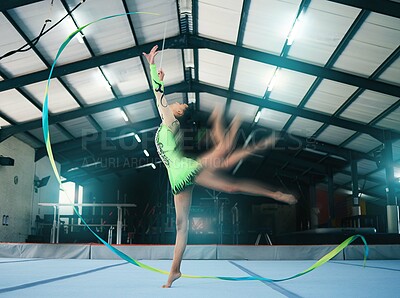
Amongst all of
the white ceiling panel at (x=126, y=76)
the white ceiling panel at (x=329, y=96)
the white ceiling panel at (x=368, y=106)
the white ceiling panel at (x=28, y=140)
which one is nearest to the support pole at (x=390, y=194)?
the white ceiling panel at (x=368, y=106)

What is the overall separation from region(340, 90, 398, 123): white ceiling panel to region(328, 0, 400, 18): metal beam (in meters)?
3.49

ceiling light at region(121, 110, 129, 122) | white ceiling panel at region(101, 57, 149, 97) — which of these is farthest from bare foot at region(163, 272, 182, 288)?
ceiling light at region(121, 110, 129, 122)

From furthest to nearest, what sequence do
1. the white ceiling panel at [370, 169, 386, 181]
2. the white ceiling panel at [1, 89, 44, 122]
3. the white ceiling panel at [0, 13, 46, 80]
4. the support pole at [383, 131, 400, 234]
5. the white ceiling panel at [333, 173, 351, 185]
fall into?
the white ceiling panel at [333, 173, 351, 185]
the white ceiling panel at [370, 169, 386, 181]
the support pole at [383, 131, 400, 234]
the white ceiling panel at [1, 89, 44, 122]
the white ceiling panel at [0, 13, 46, 80]

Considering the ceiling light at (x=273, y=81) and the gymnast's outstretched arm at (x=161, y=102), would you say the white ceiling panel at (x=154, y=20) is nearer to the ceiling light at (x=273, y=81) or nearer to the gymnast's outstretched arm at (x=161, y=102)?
the ceiling light at (x=273, y=81)

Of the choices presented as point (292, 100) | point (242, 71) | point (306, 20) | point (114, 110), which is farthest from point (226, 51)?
point (114, 110)

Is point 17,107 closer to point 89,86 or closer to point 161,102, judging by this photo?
point 89,86

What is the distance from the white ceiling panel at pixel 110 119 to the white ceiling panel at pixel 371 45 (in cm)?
750

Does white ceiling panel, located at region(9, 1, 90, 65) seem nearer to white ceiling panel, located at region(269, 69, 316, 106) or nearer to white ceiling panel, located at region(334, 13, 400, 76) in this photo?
white ceiling panel, located at region(269, 69, 316, 106)

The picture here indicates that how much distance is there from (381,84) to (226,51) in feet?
12.4

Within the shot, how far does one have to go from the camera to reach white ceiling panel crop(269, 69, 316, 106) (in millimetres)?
10117

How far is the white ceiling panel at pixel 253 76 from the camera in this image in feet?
33.7

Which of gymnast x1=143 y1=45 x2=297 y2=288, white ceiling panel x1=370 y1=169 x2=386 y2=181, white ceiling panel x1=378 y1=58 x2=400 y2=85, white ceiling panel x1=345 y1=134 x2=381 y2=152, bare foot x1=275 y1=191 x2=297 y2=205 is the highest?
white ceiling panel x1=378 y1=58 x2=400 y2=85

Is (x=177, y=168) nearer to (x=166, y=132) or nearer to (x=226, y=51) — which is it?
(x=166, y=132)

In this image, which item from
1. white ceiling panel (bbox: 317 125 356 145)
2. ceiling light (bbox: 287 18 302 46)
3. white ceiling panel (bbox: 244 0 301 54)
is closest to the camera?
white ceiling panel (bbox: 244 0 301 54)
